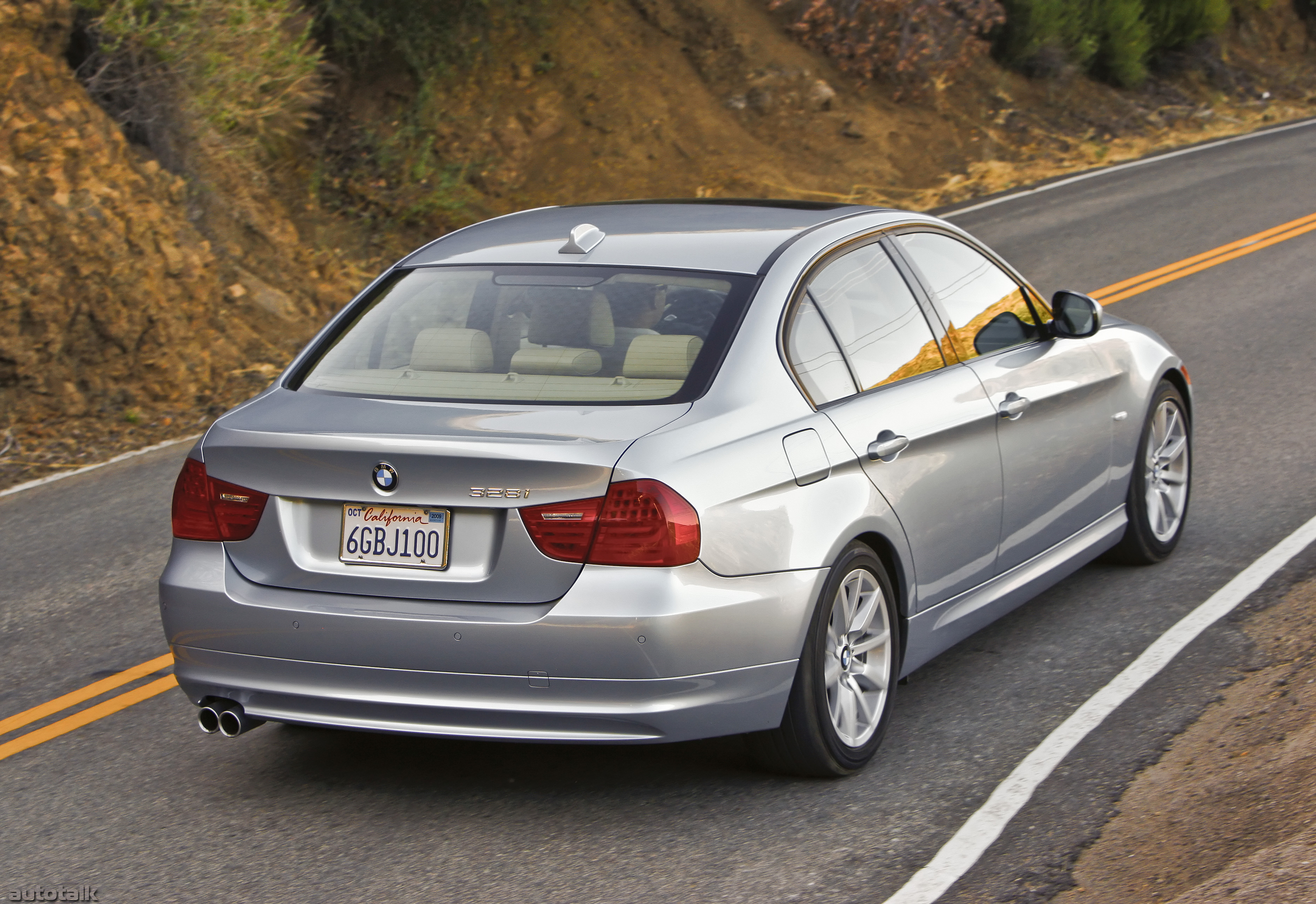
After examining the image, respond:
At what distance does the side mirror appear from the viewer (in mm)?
5969

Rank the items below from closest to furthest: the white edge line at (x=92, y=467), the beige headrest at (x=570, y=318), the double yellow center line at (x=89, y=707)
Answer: the beige headrest at (x=570, y=318), the double yellow center line at (x=89, y=707), the white edge line at (x=92, y=467)

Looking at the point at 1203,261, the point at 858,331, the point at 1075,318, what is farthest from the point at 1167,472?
the point at 1203,261

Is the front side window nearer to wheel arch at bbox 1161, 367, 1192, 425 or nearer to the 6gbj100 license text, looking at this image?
wheel arch at bbox 1161, 367, 1192, 425

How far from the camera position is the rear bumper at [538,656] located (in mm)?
4016

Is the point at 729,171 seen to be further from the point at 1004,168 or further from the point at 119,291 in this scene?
the point at 119,291

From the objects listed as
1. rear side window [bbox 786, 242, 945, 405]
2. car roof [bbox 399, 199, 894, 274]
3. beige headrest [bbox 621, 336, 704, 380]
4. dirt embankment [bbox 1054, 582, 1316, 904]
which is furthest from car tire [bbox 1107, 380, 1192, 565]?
beige headrest [bbox 621, 336, 704, 380]

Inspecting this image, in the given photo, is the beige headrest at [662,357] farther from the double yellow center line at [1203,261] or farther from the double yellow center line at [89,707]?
the double yellow center line at [1203,261]

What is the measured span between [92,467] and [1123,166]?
16.3m

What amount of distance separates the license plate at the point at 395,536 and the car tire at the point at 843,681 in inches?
42.4

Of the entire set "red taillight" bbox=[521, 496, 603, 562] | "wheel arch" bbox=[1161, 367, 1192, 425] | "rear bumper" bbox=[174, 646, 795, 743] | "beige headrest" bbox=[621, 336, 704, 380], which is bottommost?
"rear bumper" bbox=[174, 646, 795, 743]

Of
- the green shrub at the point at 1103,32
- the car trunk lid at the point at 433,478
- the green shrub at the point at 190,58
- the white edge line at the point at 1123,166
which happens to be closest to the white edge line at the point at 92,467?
the green shrub at the point at 190,58

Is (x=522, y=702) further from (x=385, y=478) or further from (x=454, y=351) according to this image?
(x=454, y=351)

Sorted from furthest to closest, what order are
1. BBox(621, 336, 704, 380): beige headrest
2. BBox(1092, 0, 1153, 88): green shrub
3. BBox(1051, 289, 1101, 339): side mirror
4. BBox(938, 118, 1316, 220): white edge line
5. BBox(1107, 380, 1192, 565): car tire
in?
BBox(1092, 0, 1153, 88): green shrub, BBox(938, 118, 1316, 220): white edge line, BBox(1107, 380, 1192, 565): car tire, BBox(1051, 289, 1101, 339): side mirror, BBox(621, 336, 704, 380): beige headrest

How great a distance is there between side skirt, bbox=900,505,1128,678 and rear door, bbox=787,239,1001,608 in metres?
0.06
